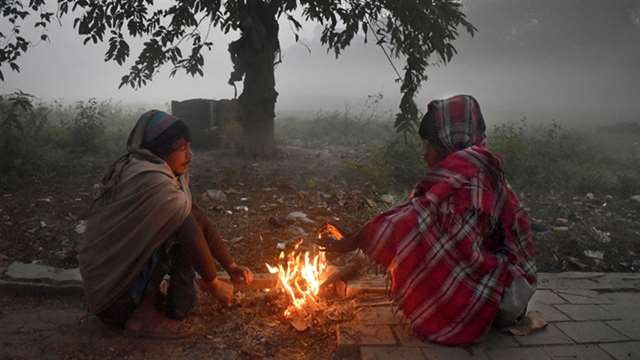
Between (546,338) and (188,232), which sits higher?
(188,232)

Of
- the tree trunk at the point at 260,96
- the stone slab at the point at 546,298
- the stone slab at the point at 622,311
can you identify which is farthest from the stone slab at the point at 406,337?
the tree trunk at the point at 260,96

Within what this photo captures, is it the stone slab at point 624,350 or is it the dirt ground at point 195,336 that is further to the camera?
the dirt ground at point 195,336

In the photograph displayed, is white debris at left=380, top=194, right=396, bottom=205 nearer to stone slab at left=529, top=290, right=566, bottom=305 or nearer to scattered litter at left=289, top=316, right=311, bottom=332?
stone slab at left=529, top=290, right=566, bottom=305

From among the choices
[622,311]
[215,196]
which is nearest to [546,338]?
[622,311]

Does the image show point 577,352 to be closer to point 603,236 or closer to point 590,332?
point 590,332

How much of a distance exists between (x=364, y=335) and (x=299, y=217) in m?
2.38

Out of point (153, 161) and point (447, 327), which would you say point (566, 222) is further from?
point (153, 161)

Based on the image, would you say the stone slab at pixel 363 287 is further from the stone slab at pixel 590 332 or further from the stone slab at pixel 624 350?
the stone slab at pixel 624 350

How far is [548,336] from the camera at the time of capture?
2.82 meters

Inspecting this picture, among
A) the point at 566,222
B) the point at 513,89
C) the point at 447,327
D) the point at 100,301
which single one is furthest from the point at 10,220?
the point at 513,89

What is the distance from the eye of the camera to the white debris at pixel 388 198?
581 cm

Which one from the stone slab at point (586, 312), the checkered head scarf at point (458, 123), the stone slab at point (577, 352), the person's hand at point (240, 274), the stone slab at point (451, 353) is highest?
the checkered head scarf at point (458, 123)

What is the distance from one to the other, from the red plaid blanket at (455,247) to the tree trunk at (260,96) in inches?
188

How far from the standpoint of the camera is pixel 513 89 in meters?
27.8
